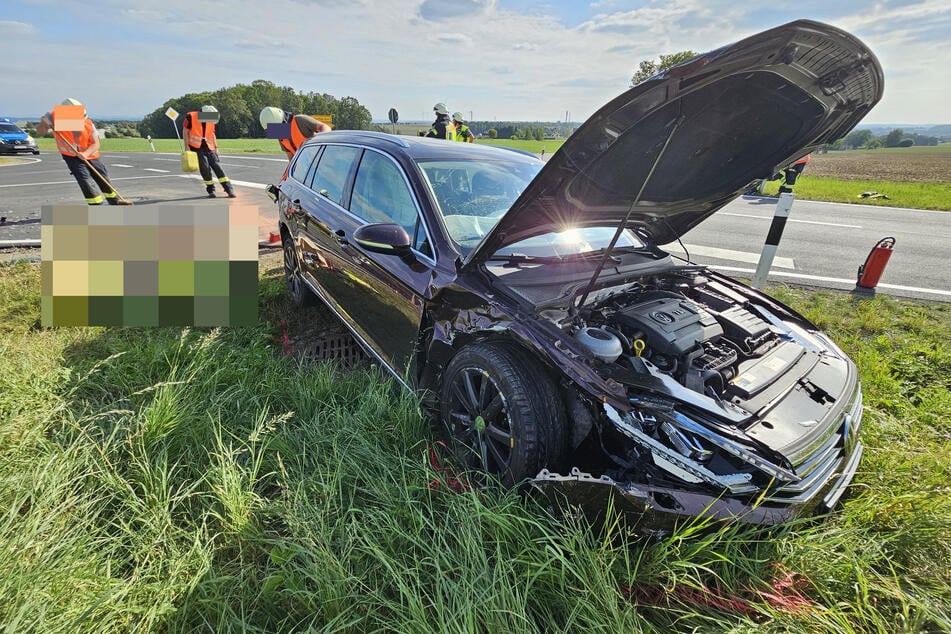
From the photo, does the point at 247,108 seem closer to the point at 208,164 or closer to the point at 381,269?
the point at 208,164

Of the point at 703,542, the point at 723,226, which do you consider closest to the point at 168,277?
the point at 703,542

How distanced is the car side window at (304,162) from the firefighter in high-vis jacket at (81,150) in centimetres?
404

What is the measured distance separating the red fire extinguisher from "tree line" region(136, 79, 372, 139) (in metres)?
52.0

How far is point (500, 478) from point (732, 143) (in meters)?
1.97

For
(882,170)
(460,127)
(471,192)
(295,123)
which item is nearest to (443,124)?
(460,127)

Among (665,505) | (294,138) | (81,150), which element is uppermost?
(294,138)

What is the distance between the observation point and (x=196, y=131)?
26.0ft

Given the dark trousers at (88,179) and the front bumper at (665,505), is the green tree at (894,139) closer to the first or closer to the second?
the front bumper at (665,505)

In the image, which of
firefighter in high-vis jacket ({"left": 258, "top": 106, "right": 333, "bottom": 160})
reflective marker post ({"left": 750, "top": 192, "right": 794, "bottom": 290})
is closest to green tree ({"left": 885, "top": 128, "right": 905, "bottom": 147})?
reflective marker post ({"left": 750, "top": 192, "right": 794, "bottom": 290})

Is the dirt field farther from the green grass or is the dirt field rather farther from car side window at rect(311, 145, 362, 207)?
car side window at rect(311, 145, 362, 207)

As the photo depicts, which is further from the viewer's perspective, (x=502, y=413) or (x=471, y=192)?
(x=471, y=192)

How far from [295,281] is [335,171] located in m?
1.35

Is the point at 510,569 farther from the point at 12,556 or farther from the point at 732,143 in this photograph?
the point at 732,143

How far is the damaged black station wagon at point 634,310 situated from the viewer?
4.88 ft
